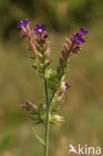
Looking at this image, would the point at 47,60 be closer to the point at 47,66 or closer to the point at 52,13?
the point at 47,66

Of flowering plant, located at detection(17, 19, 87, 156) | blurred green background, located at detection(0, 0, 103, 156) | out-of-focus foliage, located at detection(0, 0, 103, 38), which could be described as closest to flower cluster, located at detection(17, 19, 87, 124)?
flowering plant, located at detection(17, 19, 87, 156)

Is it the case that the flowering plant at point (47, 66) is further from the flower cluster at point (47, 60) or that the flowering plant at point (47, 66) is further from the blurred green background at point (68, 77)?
the blurred green background at point (68, 77)

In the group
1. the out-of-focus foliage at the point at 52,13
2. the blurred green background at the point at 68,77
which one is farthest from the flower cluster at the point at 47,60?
the out-of-focus foliage at the point at 52,13

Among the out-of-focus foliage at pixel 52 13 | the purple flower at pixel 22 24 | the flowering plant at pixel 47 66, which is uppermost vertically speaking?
the out-of-focus foliage at pixel 52 13

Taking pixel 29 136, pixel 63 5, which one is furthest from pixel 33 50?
pixel 63 5

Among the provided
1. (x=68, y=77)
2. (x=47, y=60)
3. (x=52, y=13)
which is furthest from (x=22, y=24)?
(x=52, y=13)

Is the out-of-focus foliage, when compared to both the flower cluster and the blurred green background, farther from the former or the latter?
the flower cluster

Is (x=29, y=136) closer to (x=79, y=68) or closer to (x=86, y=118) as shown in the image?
(x=86, y=118)
